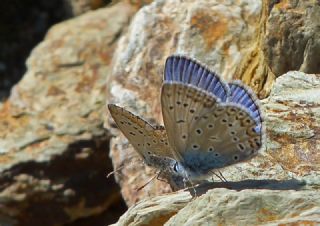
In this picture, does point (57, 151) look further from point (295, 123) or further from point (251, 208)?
point (251, 208)

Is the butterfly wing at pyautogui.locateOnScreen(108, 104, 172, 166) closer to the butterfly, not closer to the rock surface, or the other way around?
the butterfly

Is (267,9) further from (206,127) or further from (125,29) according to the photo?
(125,29)

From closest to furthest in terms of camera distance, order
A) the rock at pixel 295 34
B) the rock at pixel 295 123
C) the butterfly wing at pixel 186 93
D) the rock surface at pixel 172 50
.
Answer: the butterfly wing at pixel 186 93 < the rock at pixel 295 123 < the rock at pixel 295 34 < the rock surface at pixel 172 50

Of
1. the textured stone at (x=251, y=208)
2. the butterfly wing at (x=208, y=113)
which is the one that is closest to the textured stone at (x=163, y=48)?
the butterfly wing at (x=208, y=113)

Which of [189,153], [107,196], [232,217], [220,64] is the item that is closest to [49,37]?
[107,196]

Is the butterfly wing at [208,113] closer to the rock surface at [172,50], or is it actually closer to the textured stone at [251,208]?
the textured stone at [251,208]

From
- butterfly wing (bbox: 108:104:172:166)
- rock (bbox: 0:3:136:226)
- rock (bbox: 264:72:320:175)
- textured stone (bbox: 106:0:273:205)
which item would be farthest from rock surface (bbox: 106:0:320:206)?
butterfly wing (bbox: 108:104:172:166)
